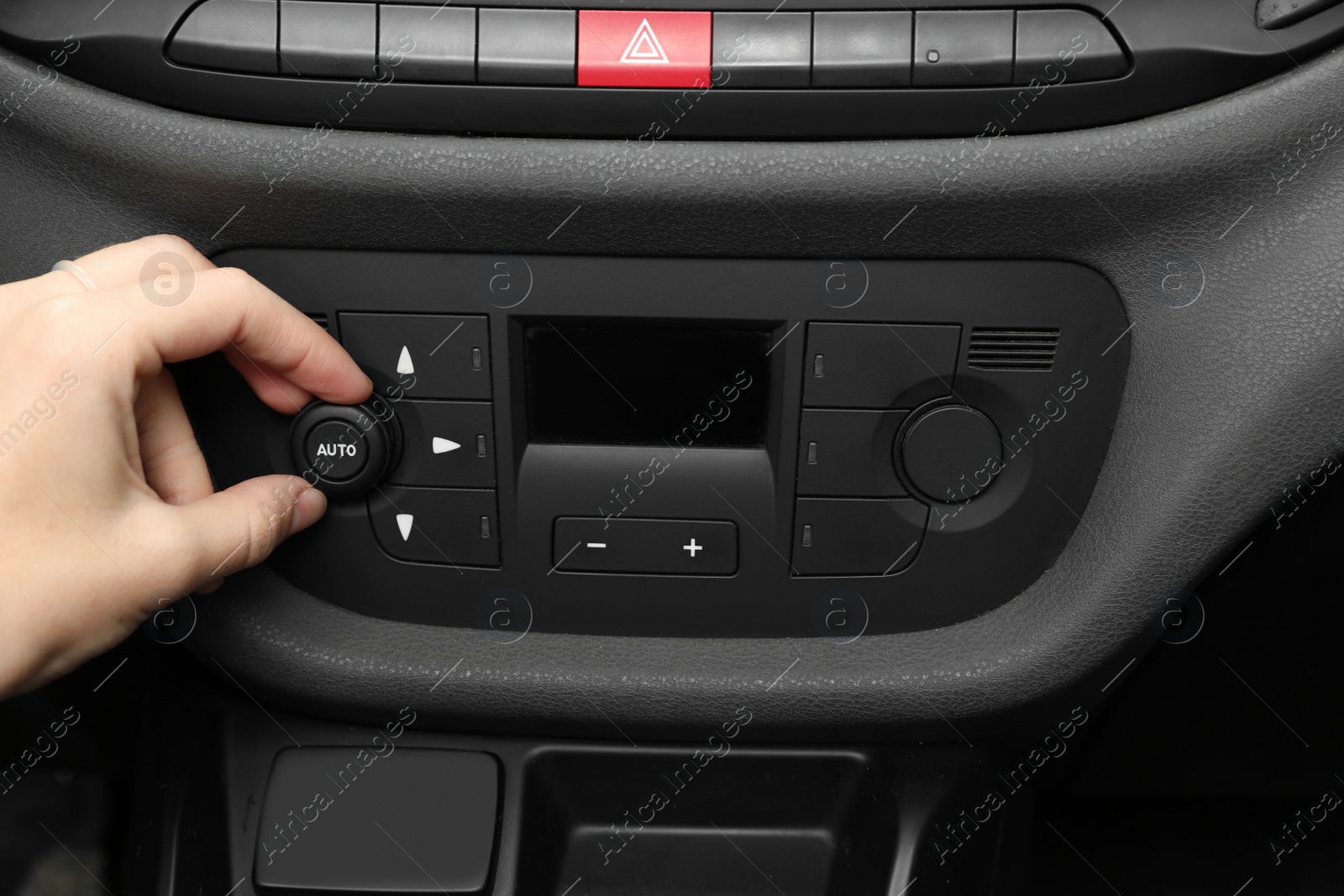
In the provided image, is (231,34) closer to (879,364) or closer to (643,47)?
(643,47)

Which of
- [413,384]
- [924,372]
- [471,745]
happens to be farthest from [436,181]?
[471,745]

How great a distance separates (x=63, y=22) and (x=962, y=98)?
0.59 metres

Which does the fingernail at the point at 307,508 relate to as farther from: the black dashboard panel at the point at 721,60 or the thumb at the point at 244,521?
the black dashboard panel at the point at 721,60

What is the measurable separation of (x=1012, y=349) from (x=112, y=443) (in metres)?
0.62

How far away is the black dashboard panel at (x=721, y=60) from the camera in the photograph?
2.13 feet

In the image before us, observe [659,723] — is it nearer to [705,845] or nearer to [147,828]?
[705,845]

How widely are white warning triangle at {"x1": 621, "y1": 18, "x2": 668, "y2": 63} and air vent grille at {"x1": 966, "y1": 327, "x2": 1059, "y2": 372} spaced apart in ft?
0.98

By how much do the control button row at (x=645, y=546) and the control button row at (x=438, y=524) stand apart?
0.18ft

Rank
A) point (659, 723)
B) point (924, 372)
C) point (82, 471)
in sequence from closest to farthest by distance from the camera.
Answer: point (82, 471), point (924, 372), point (659, 723)

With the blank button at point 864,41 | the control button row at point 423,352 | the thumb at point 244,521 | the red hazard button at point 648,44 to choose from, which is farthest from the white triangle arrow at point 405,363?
the blank button at point 864,41

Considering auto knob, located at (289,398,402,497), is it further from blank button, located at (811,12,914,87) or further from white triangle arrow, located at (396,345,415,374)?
blank button, located at (811,12,914,87)

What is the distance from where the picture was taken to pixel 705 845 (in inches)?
36.3


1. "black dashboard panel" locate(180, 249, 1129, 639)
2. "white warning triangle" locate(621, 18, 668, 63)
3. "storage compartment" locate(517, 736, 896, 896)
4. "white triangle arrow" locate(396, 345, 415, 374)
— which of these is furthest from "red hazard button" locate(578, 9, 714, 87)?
"storage compartment" locate(517, 736, 896, 896)

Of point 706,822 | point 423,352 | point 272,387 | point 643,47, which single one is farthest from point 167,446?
point 706,822
